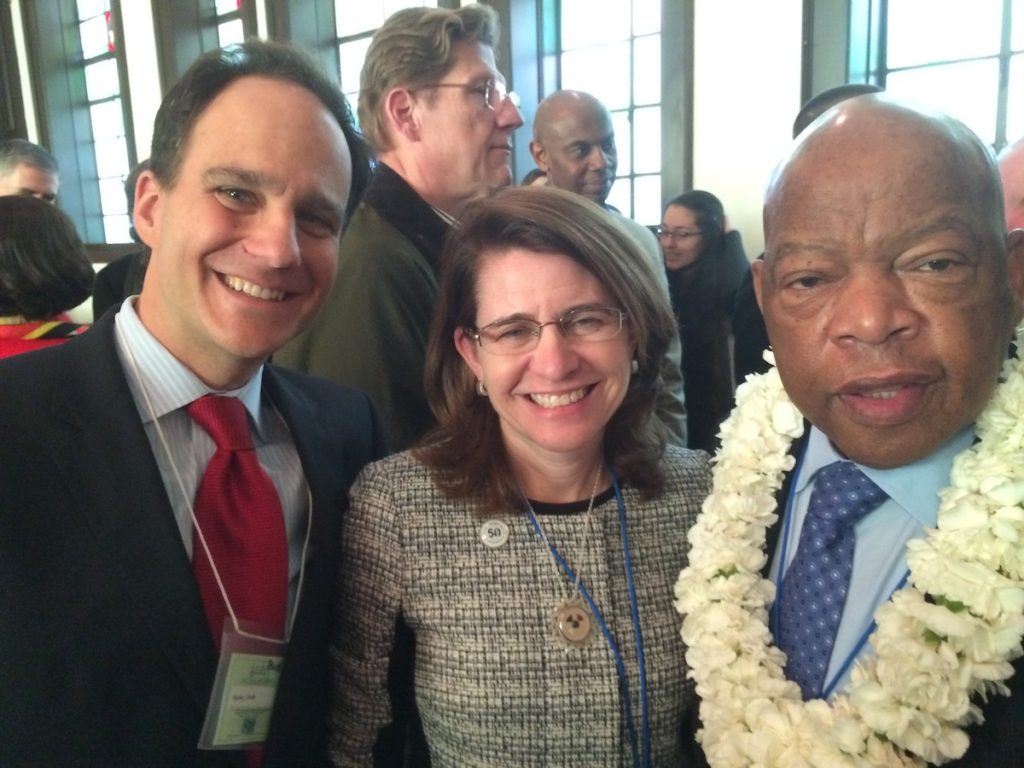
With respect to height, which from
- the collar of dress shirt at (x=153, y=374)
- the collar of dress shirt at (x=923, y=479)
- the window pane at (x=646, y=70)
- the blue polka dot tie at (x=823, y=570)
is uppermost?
the window pane at (x=646, y=70)

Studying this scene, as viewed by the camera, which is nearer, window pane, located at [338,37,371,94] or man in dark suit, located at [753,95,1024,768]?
man in dark suit, located at [753,95,1024,768]

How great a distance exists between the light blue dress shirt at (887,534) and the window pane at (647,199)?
3.60 m

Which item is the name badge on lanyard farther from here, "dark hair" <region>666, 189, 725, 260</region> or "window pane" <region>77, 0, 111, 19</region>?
"window pane" <region>77, 0, 111, 19</region>

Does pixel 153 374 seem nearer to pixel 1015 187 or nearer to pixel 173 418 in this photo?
pixel 173 418

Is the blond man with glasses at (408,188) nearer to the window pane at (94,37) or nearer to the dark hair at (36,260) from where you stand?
the dark hair at (36,260)

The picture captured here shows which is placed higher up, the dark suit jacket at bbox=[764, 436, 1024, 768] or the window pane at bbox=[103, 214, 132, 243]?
the window pane at bbox=[103, 214, 132, 243]

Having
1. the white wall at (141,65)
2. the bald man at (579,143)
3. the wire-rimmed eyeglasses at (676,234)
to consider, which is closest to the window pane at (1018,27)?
the wire-rimmed eyeglasses at (676,234)

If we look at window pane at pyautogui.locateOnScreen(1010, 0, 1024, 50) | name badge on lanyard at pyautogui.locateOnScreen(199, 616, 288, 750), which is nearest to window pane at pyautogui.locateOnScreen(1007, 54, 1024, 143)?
window pane at pyautogui.locateOnScreen(1010, 0, 1024, 50)

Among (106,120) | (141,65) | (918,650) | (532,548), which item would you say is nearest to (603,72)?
(532,548)

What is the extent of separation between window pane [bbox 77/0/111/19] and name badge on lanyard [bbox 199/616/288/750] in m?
8.44

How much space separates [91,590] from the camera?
3.64 ft

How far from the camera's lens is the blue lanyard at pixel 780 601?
1.16 metres

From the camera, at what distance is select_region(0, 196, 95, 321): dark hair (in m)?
2.28

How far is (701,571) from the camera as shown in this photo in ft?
4.49
